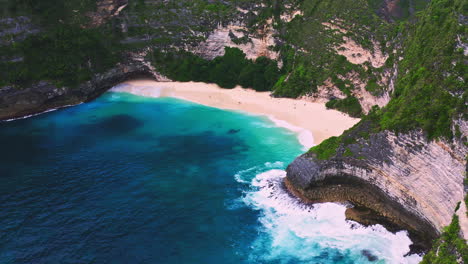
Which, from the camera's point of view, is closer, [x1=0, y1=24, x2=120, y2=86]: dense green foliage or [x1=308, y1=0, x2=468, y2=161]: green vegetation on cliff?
[x1=308, y1=0, x2=468, y2=161]: green vegetation on cliff

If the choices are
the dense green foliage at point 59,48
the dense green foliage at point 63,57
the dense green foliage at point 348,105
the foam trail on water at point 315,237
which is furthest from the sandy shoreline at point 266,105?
the foam trail on water at point 315,237

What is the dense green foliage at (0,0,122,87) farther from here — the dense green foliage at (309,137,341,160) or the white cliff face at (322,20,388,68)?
the dense green foliage at (309,137,341,160)

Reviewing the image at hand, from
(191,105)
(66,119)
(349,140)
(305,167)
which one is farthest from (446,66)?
(66,119)

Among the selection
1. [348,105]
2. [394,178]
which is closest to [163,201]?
[394,178]

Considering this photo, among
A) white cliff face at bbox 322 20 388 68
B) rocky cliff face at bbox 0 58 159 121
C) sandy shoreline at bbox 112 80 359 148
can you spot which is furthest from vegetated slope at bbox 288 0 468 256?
rocky cliff face at bbox 0 58 159 121

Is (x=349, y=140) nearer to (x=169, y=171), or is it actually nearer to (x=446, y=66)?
(x=446, y=66)
